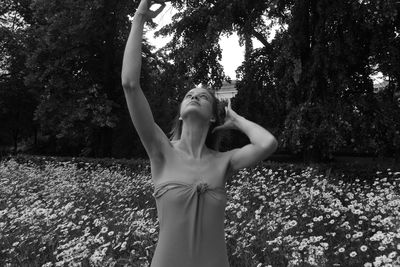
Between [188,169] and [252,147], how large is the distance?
11.3 inches

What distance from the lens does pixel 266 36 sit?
15508 mm

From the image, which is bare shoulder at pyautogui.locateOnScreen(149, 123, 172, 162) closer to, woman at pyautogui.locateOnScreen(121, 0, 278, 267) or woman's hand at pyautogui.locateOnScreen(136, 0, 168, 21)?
woman at pyautogui.locateOnScreen(121, 0, 278, 267)

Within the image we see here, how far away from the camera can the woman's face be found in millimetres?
1879

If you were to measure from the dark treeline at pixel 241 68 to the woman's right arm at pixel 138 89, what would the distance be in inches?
302

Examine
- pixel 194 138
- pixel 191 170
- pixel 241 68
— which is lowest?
pixel 191 170

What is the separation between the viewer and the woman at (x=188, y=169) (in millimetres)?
1733

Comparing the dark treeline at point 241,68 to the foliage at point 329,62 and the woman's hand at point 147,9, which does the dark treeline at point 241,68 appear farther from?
the woman's hand at point 147,9

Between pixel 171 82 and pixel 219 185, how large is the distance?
1339 centimetres

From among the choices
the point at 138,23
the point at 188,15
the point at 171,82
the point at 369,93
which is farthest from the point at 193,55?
the point at 138,23

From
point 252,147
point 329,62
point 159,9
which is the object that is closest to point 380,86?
point 329,62

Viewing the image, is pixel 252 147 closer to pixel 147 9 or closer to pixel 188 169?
pixel 188 169

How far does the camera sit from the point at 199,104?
189cm

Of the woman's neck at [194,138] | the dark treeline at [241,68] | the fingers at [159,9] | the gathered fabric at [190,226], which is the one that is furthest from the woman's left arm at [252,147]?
the dark treeline at [241,68]

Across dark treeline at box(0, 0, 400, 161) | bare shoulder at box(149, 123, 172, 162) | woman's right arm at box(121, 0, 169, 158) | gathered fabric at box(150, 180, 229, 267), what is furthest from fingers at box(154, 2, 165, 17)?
dark treeline at box(0, 0, 400, 161)
